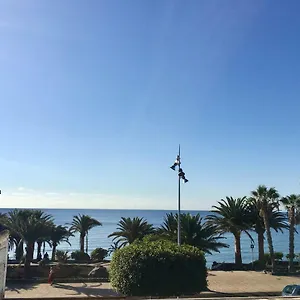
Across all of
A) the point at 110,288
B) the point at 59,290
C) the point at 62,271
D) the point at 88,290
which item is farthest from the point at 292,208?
the point at 59,290

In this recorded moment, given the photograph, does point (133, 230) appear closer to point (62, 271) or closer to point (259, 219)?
point (62, 271)

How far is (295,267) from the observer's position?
107 feet

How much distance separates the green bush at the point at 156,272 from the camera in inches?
646

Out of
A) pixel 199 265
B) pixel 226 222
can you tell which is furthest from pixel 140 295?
pixel 226 222

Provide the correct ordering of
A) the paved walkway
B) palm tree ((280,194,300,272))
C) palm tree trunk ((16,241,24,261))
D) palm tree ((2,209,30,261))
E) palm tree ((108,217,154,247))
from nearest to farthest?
the paved walkway < palm tree ((280,194,300,272)) < palm tree ((2,209,30,261)) < palm tree ((108,217,154,247)) < palm tree trunk ((16,241,24,261))

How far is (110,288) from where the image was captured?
23.0 meters

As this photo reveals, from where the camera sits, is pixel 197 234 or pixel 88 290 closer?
pixel 88 290

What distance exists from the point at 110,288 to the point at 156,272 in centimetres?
786

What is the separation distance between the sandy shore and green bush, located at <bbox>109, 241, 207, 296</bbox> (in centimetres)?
502

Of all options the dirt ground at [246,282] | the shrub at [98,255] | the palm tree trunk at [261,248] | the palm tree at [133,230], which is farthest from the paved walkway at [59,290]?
the palm tree trunk at [261,248]

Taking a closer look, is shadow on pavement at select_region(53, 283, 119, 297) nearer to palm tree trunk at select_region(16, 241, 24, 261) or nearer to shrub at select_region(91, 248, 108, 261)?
shrub at select_region(91, 248, 108, 261)

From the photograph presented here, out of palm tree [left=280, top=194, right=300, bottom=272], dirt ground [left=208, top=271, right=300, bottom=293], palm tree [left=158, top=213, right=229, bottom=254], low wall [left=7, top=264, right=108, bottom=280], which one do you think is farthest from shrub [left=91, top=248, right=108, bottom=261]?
palm tree [left=280, top=194, right=300, bottom=272]

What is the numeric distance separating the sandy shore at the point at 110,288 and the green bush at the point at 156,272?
5017 mm

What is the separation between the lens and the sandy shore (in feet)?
70.7
